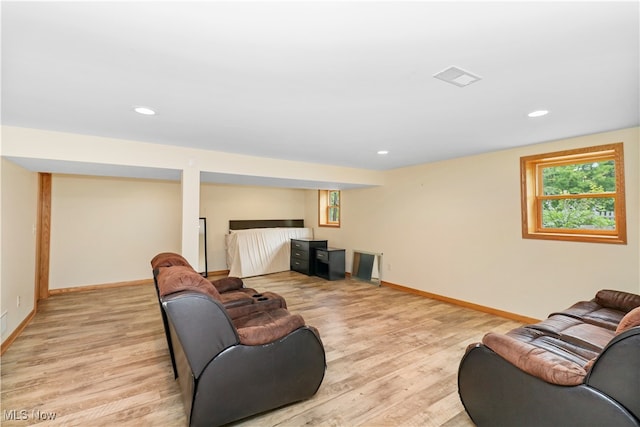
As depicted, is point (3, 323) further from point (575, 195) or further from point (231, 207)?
point (575, 195)

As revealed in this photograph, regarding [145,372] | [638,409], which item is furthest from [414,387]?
[145,372]

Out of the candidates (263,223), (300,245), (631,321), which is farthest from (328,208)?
(631,321)

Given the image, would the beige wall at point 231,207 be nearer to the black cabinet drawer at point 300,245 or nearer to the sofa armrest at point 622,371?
the black cabinet drawer at point 300,245

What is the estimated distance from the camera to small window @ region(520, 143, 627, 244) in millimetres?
3121

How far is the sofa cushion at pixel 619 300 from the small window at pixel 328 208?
4.91 m

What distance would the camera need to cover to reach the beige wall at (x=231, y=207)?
6582 millimetres

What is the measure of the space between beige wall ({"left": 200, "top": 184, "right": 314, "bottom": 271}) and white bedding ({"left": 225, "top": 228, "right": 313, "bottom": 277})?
248 mm

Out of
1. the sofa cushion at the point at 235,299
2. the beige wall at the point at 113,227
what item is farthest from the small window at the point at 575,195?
the beige wall at the point at 113,227

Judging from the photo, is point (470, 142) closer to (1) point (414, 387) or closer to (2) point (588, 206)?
(2) point (588, 206)

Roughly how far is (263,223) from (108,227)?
318cm

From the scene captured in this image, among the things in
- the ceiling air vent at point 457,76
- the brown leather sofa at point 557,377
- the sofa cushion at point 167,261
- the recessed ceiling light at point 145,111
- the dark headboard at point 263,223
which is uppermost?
the ceiling air vent at point 457,76

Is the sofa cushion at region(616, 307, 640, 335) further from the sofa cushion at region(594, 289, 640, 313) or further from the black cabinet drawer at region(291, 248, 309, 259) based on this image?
the black cabinet drawer at region(291, 248, 309, 259)

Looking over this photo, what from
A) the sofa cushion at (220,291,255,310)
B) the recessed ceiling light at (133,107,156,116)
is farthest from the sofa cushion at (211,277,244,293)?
the recessed ceiling light at (133,107,156,116)

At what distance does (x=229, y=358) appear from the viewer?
1.76 metres
